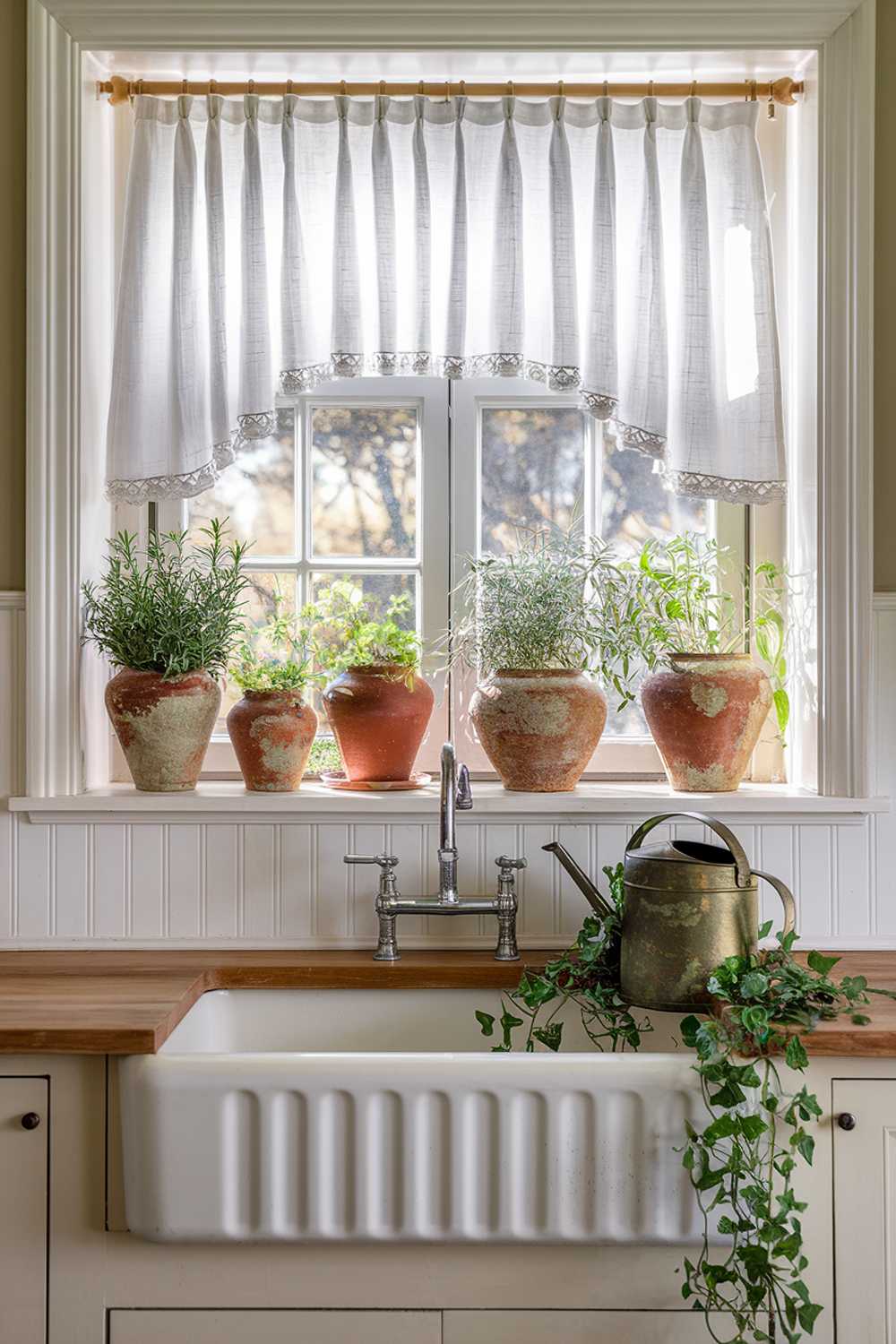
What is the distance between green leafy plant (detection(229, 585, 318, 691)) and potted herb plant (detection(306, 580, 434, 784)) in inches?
1.7

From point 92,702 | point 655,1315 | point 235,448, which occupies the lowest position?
point 655,1315

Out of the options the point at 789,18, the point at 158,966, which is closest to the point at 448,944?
the point at 158,966

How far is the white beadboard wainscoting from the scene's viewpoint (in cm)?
193

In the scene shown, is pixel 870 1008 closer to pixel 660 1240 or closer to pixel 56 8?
pixel 660 1240

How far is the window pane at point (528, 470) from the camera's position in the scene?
2.15 meters

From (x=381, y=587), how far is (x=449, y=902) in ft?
2.06

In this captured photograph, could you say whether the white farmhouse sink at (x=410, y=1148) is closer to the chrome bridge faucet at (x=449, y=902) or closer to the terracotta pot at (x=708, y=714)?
the chrome bridge faucet at (x=449, y=902)

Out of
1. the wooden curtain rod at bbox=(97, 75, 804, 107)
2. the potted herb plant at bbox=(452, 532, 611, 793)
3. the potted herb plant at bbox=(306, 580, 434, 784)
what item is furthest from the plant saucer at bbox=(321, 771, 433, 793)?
the wooden curtain rod at bbox=(97, 75, 804, 107)

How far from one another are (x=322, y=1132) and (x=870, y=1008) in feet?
2.40

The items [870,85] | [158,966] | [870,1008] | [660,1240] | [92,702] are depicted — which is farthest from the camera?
[92,702]

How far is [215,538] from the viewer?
201 centimetres

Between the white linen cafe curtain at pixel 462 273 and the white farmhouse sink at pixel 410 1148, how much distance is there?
104 cm

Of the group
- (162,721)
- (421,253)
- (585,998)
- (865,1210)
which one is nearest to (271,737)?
(162,721)

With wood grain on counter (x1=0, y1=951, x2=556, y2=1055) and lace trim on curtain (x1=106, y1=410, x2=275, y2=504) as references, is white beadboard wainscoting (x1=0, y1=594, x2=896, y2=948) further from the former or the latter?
lace trim on curtain (x1=106, y1=410, x2=275, y2=504)
